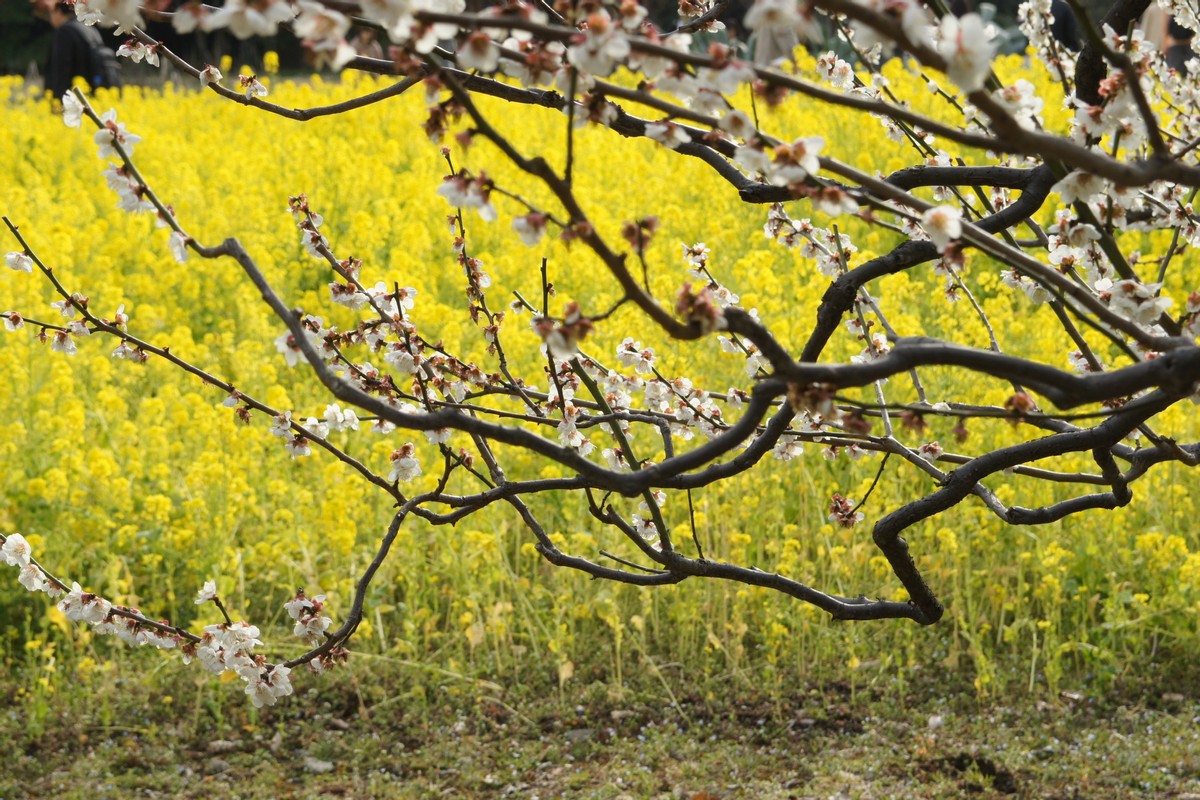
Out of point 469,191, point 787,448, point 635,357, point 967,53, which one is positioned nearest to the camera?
point 967,53

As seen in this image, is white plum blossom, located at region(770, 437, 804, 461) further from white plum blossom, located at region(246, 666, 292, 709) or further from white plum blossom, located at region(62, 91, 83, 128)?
white plum blossom, located at region(62, 91, 83, 128)

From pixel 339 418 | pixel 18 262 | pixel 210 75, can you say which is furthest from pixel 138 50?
pixel 339 418

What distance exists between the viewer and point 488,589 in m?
3.63

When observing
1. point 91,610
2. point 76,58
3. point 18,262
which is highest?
point 76,58

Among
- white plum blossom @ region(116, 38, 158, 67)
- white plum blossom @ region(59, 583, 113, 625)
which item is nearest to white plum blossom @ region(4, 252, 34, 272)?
white plum blossom @ region(116, 38, 158, 67)

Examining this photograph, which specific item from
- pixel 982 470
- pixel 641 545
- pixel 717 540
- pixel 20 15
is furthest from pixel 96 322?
pixel 20 15

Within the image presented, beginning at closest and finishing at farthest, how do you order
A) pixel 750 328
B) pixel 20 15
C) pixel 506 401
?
pixel 750 328, pixel 506 401, pixel 20 15

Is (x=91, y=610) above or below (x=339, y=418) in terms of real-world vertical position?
below

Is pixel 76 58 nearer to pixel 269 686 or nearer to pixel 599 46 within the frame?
pixel 269 686

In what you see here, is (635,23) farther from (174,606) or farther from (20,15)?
(20,15)

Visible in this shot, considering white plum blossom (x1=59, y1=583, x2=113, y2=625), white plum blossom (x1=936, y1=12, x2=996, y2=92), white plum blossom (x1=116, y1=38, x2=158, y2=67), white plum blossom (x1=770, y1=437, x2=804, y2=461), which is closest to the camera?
white plum blossom (x1=936, y1=12, x2=996, y2=92)

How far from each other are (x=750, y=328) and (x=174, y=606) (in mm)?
3019

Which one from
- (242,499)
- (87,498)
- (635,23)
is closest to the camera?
(635,23)

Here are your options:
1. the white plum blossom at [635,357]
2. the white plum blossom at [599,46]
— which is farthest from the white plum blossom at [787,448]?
the white plum blossom at [599,46]
